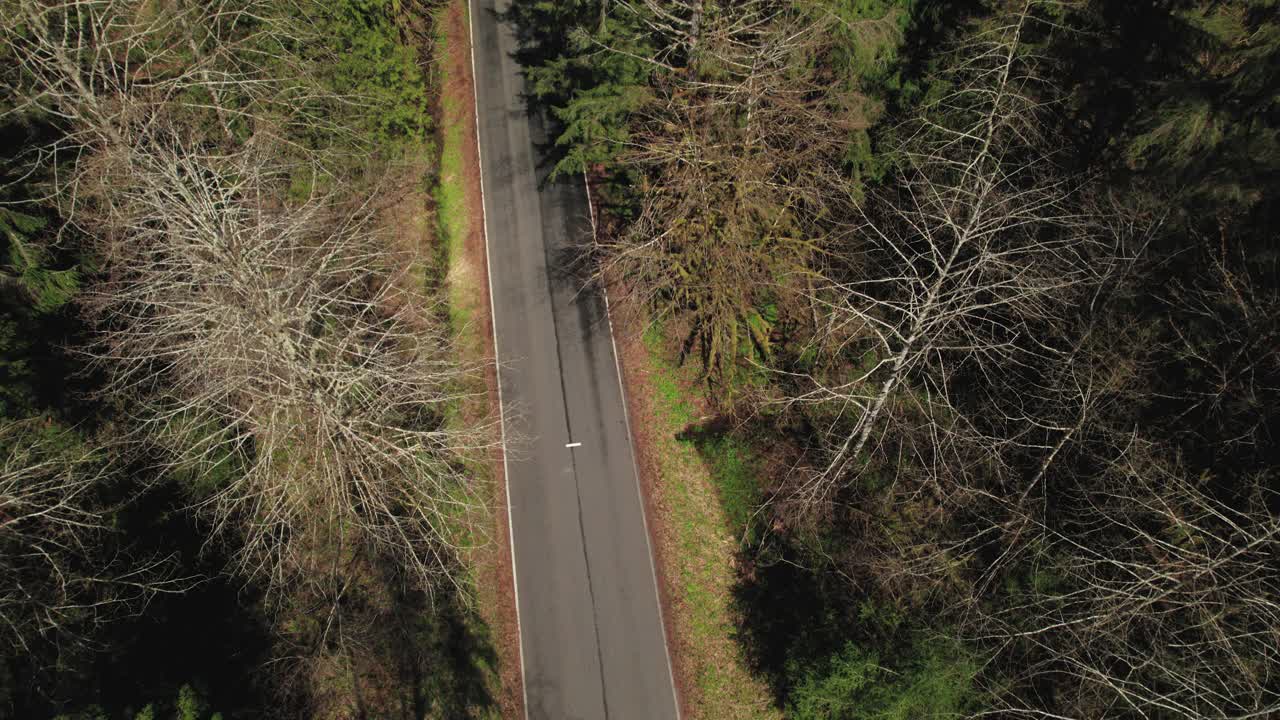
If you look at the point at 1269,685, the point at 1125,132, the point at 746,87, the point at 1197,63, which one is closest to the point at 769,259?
the point at 746,87

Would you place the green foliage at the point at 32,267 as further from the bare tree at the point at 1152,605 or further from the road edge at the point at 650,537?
the bare tree at the point at 1152,605

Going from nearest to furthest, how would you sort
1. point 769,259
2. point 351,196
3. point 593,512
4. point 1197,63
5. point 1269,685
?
point 1269,685 → point 1197,63 → point 769,259 → point 593,512 → point 351,196

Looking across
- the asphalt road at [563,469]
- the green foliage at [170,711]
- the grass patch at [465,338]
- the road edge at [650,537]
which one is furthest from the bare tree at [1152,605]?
the green foliage at [170,711]

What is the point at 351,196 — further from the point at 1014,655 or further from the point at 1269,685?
the point at 1269,685

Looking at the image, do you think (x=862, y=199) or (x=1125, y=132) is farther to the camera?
(x=862, y=199)

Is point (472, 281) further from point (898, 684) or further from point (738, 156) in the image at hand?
point (898, 684)

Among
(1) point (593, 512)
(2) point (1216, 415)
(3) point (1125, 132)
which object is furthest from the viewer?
(1) point (593, 512)
